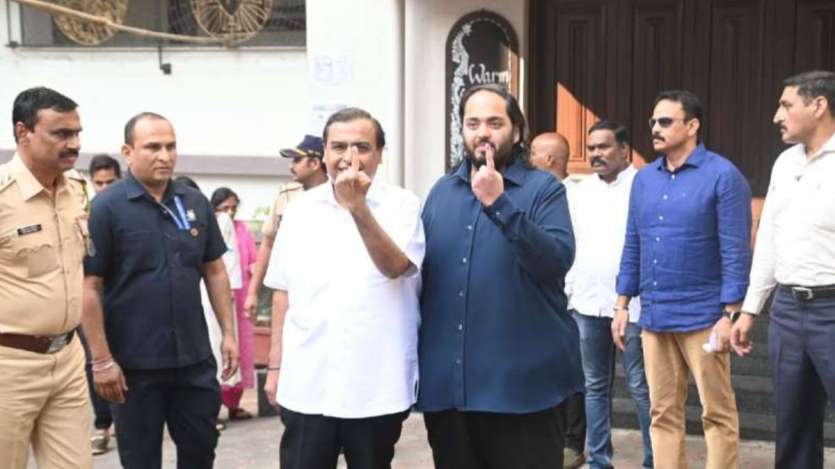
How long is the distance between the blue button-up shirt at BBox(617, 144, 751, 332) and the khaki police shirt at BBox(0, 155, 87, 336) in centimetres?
274

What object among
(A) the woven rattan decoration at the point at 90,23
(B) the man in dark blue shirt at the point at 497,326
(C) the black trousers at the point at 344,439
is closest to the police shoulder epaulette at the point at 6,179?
(C) the black trousers at the point at 344,439

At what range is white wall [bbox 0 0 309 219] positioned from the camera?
9.94 m

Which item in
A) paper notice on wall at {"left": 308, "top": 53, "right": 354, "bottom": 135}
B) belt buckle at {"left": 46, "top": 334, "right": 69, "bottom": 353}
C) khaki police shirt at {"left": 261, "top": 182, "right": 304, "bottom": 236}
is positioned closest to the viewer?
belt buckle at {"left": 46, "top": 334, "right": 69, "bottom": 353}

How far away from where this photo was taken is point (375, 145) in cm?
405

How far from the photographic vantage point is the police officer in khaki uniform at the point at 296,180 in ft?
21.1

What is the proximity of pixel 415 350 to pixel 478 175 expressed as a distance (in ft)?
2.58

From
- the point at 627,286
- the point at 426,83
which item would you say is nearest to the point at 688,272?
the point at 627,286

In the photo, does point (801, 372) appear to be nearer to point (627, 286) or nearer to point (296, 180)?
point (627, 286)

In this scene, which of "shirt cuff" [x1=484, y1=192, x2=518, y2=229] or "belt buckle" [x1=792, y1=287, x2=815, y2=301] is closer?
"shirt cuff" [x1=484, y1=192, x2=518, y2=229]

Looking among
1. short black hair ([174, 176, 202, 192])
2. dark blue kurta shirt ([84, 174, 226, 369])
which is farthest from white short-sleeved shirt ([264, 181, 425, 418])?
short black hair ([174, 176, 202, 192])

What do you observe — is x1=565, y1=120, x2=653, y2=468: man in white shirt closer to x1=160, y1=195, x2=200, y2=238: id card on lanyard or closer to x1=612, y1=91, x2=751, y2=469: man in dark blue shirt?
x1=612, y1=91, x2=751, y2=469: man in dark blue shirt

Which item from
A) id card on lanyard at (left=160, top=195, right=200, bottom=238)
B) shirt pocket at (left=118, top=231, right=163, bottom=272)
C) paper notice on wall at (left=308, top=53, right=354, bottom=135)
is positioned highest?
paper notice on wall at (left=308, top=53, right=354, bottom=135)

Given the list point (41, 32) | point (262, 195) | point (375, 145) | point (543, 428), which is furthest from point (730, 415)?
point (41, 32)

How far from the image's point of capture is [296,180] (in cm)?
679
